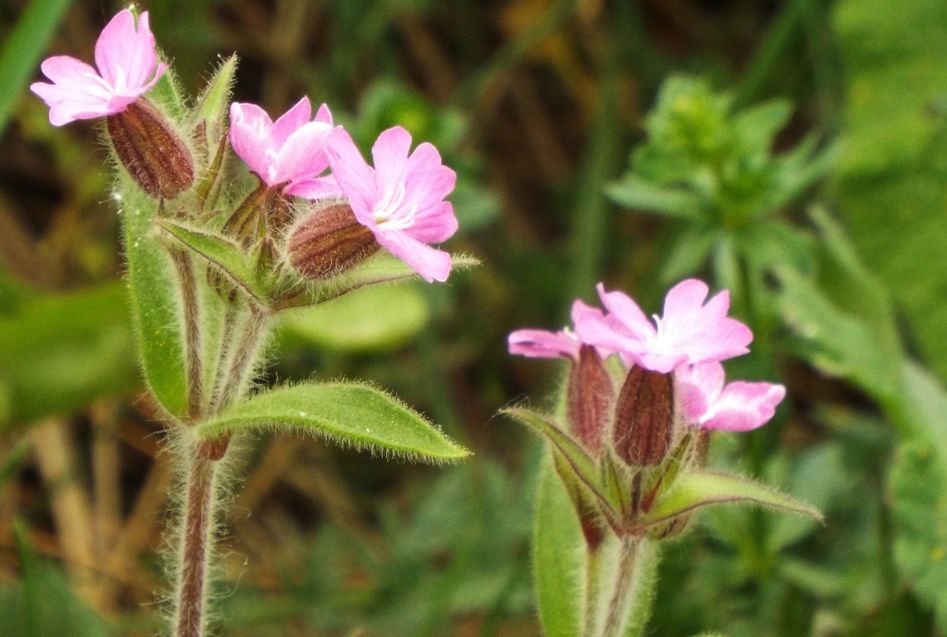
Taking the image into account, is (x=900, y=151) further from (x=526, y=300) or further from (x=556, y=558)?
(x=556, y=558)

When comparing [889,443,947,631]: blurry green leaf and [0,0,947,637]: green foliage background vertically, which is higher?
[0,0,947,637]: green foliage background

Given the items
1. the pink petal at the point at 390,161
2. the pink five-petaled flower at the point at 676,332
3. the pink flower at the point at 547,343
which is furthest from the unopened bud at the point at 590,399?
the pink petal at the point at 390,161

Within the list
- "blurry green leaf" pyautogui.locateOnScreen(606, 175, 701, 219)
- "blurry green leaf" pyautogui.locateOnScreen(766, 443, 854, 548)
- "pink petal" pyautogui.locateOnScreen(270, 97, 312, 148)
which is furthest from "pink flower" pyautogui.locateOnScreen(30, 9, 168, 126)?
"blurry green leaf" pyautogui.locateOnScreen(766, 443, 854, 548)

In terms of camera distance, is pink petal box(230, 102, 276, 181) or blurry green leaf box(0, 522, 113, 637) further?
blurry green leaf box(0, 522, 113, 637)

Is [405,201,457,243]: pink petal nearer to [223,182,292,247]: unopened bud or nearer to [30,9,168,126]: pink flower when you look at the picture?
[223,182,292,247]: unopened bud

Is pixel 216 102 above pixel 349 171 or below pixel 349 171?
above

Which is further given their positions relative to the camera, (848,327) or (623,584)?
(848,327)

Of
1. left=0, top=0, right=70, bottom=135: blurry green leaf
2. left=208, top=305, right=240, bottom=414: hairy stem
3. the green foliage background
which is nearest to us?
left=208, top=305, right=240, bottom=414: hairy stem

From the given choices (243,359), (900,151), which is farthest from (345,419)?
(900,151)
